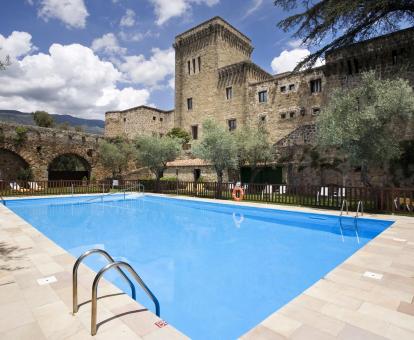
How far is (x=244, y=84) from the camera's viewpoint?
26906 millimetres

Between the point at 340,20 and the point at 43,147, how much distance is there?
21.9 metres

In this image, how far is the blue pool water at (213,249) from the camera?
169 inches

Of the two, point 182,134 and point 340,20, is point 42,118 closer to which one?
point 182,134

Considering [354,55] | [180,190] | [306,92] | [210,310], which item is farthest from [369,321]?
[306,92]

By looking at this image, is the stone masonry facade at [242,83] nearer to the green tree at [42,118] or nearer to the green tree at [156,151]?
the green tree at [156,151]

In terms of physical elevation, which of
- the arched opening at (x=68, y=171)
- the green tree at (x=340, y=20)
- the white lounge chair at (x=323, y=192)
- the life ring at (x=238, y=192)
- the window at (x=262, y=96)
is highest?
the window at (x=262, y=96)

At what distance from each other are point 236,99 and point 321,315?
26106 millimetres

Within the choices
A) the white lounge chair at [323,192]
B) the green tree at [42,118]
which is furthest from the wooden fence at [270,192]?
the green tree at [42,118]

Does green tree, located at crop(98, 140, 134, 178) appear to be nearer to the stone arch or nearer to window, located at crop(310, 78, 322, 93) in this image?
the stone arch

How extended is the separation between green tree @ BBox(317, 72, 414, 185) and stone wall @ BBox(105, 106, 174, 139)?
26934mm

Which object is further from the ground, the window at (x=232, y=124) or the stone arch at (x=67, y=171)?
the window at (x=232, y=124)

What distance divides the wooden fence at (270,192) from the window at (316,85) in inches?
412

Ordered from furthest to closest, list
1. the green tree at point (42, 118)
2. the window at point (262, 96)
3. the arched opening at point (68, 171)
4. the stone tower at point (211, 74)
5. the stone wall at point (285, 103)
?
1. the green tree at point (42, 118)
2. the stone tower at point (211, 74)
3. the window at point (262, 96)
4. the arched opening at point (68, 171)
5. the stone wall at point (285, 103)

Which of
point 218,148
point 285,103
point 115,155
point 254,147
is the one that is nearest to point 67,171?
point 115,155
